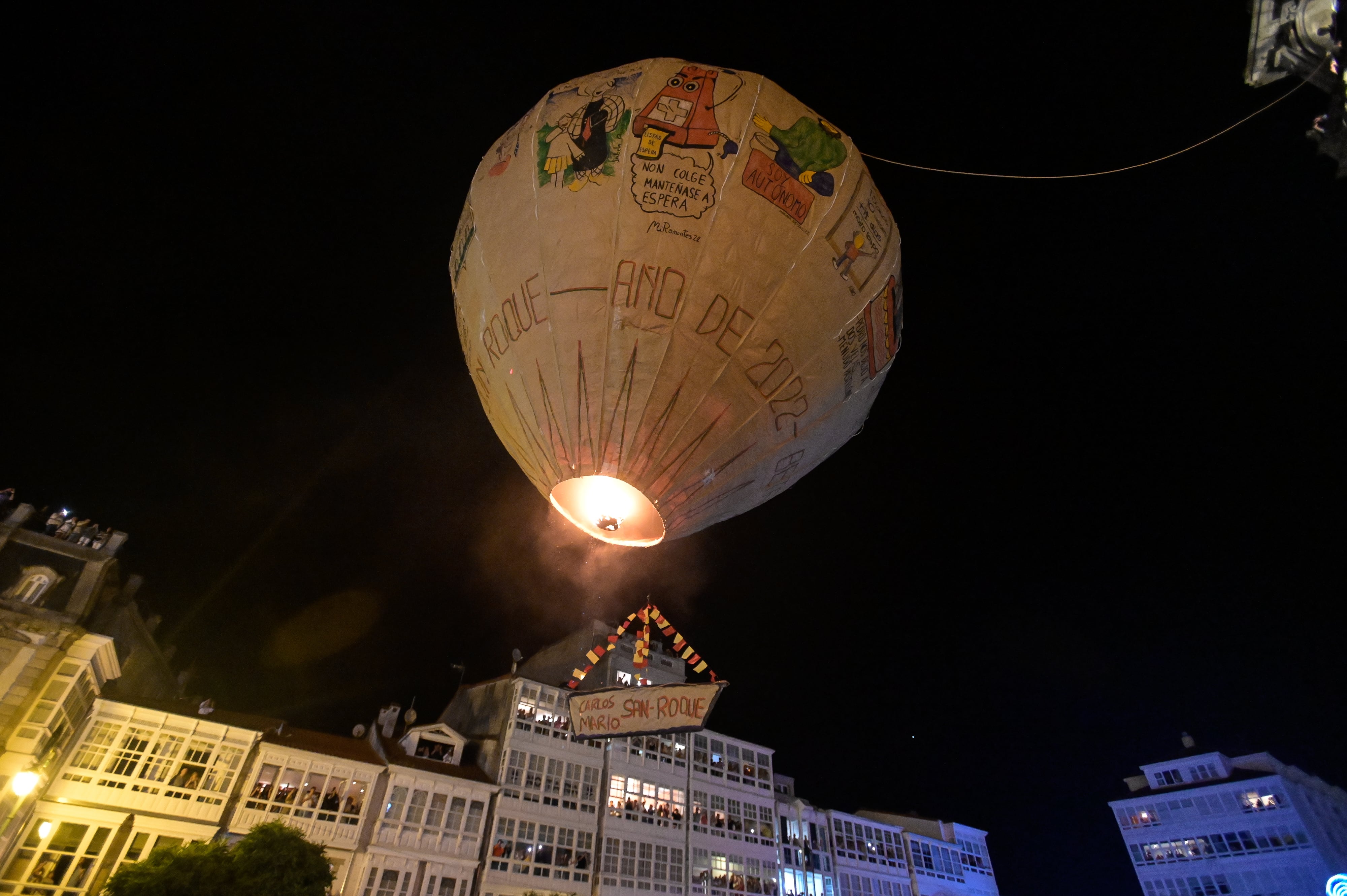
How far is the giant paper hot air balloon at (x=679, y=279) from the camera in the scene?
342 inches

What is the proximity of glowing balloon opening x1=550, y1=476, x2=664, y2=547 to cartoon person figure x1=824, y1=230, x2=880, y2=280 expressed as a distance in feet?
13.5

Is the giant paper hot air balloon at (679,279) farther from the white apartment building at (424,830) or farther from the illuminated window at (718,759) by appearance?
the illuminated window at (718,759)

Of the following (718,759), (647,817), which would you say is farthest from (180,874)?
(718,759)

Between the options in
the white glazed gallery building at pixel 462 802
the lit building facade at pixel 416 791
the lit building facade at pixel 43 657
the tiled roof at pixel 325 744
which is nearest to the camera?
the lit building facade at pixel 43 657

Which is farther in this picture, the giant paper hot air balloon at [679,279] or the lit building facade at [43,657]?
the lit building facade at [43,657]

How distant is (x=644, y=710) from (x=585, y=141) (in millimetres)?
8257

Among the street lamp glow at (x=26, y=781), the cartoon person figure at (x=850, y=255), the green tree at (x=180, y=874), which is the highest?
the cartoon person figure at (x=850, y=255)

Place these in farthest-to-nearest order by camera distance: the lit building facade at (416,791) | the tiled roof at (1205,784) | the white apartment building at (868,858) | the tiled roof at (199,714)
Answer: the tiled roof at (1205,784) < the white apartment building at (868,858) < the tiled roof at (199,714) < the lit building facade at (416,791)

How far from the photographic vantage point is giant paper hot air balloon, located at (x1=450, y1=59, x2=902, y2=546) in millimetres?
8688

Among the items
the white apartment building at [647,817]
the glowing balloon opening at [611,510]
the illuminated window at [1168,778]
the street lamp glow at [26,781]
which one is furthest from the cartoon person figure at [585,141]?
the illuminated window at [1168,778]

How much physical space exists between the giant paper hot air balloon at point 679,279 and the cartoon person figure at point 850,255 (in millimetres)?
24

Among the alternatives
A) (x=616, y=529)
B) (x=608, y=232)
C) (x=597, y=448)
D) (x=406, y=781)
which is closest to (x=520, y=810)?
(x=406, y=781)

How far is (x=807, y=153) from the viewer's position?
9.18 m

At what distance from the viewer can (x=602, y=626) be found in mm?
38031
